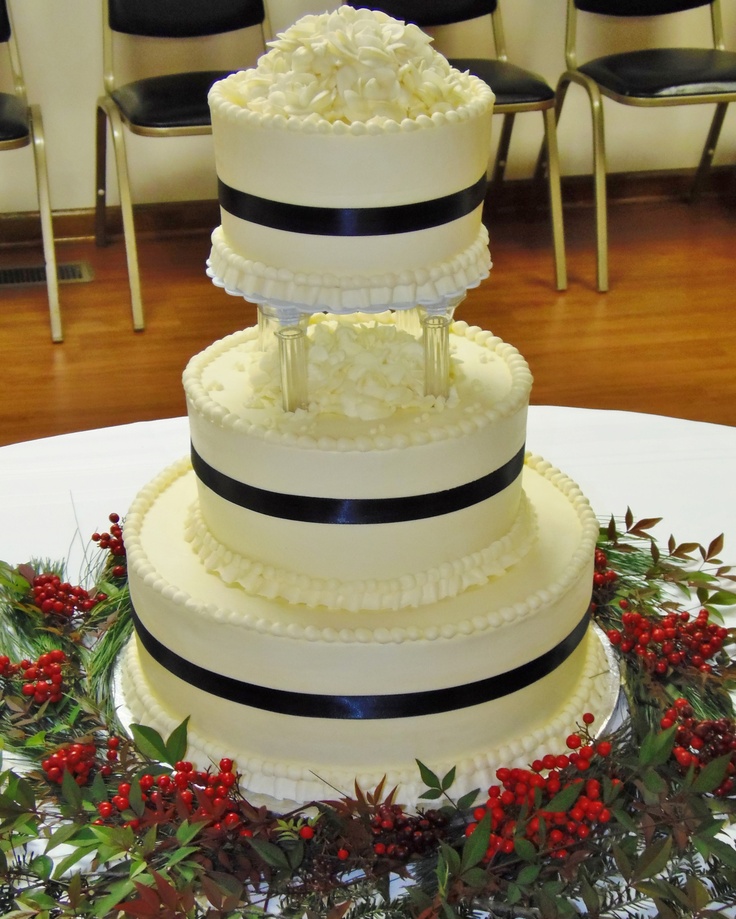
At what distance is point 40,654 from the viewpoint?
72.7 inches

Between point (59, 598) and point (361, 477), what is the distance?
2.12 ft

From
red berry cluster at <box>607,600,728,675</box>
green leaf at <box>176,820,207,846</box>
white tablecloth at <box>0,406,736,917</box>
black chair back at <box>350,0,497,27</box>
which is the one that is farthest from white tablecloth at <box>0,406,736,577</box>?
black chair back at <box>350,0,497,27</box>

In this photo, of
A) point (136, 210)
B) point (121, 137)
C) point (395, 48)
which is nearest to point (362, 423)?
point (395, 48)

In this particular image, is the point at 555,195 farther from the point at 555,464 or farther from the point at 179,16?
the point at 555,464

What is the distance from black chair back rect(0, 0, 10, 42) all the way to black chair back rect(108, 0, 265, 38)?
0.32 meters

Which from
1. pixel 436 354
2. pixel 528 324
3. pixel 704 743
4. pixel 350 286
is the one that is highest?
pixel 350 286

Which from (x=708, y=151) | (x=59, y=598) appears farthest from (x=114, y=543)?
(x=708, y=151)

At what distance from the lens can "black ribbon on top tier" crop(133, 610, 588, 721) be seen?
1.57m

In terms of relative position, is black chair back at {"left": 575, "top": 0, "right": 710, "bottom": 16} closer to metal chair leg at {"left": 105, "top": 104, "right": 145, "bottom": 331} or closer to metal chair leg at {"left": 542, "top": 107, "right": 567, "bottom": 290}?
metal chair leg at {"left": 542, "top": 107, "right": 567, "bottom": 290}

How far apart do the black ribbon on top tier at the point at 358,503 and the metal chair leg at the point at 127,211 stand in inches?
88.5

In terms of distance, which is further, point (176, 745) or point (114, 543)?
point (114, 543)

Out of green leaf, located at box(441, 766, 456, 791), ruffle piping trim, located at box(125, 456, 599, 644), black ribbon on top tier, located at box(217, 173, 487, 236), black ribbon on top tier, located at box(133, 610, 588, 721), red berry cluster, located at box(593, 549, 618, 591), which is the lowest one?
red berry cluster, located at box(593, 549, 618, 591)

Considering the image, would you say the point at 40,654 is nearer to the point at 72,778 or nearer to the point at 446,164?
the point at 72,778

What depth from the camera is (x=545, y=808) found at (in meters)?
1.47
